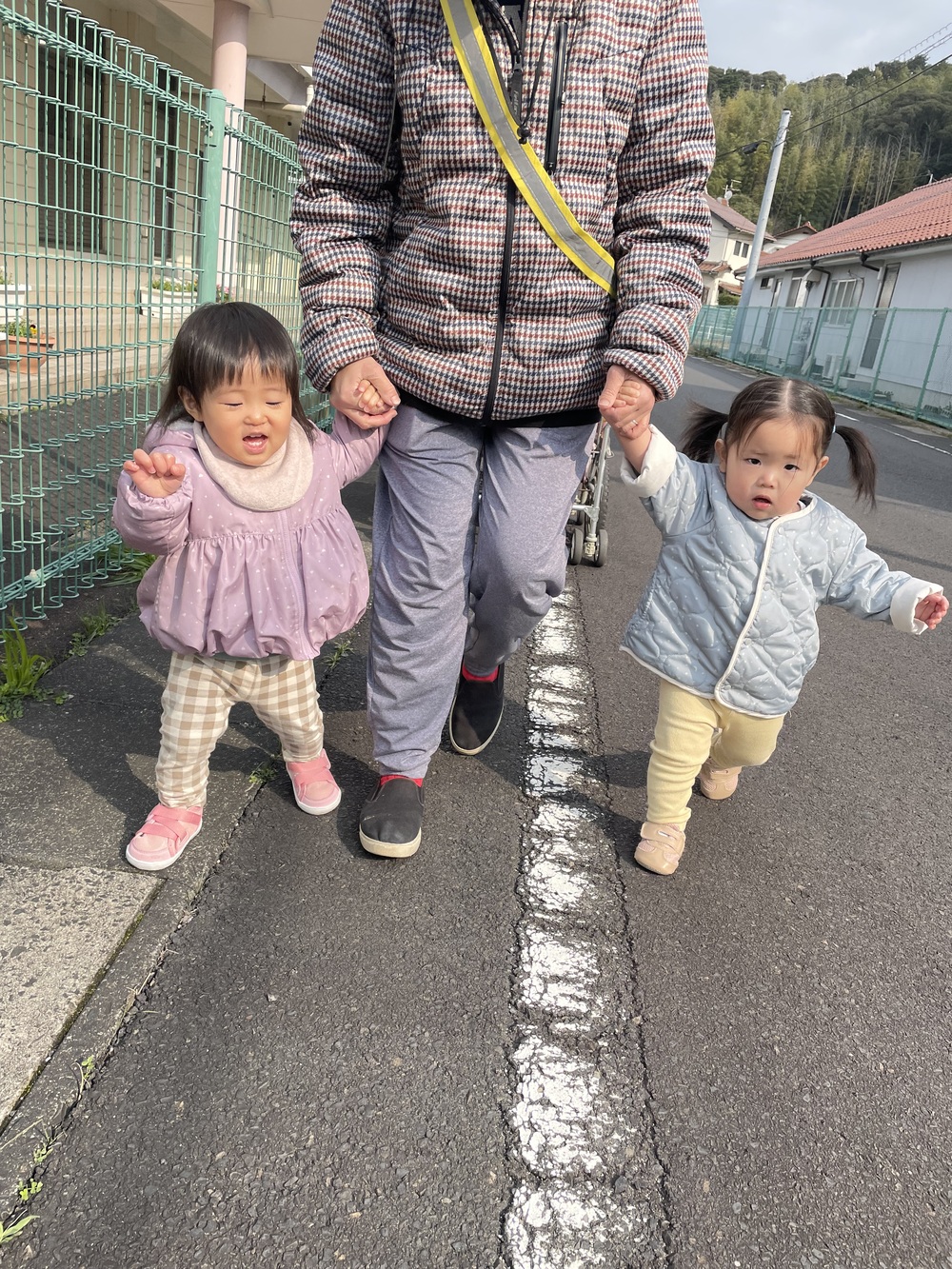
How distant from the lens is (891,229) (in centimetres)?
2883

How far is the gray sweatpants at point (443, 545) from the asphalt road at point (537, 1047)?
370mm

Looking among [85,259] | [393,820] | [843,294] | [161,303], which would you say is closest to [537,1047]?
[393,820]

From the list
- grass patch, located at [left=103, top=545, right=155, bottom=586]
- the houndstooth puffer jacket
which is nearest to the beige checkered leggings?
the houndstooth puffer jacket

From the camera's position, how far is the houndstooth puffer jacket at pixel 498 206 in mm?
1994

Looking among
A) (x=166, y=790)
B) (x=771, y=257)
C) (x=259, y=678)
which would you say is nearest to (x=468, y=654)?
(x=259, y=678)

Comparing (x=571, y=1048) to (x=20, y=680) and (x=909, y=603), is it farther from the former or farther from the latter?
(x=20, y=680)

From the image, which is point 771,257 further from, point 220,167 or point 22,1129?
point 22,1129

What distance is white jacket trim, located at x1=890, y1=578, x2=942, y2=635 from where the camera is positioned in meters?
2.30

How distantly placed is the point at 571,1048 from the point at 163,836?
105 cm

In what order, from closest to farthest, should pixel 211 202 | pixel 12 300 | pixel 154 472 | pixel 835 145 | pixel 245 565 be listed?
pixel 154 472 → pixel 245 565 → pixel 12 300 → pixel 211 202 → pixel 835 145

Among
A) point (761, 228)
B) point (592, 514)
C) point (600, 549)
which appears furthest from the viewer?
point (761, 228)

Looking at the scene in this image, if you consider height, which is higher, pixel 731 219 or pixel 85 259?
pixel 731 219

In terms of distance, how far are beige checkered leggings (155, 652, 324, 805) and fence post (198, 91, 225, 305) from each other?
2.49 m

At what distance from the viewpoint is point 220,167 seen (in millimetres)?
4219
